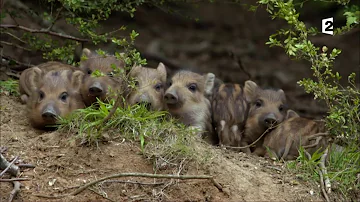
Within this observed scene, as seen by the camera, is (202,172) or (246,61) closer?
(202,172)

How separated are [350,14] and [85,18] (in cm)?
312

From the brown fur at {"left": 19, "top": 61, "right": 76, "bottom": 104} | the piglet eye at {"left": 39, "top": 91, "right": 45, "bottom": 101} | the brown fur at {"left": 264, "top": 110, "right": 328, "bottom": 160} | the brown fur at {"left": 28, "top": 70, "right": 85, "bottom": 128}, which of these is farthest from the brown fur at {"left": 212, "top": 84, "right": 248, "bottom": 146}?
the piglet eye at {"left": 39, "top": 91, "right": 45, "bottom": 101}

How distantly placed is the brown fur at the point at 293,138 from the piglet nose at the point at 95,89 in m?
1.87

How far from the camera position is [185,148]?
19.0ft

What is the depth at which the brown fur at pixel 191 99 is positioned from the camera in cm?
727

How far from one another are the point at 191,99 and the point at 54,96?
61.5 inches

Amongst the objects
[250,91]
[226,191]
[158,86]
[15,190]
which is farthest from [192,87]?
[15,190]

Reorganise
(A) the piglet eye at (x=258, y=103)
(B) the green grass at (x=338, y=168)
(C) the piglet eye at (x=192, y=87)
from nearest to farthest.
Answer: (B) the green grass at (x=338, y=168)
(C) the piglet eye at (x=192, y=87)
(A) the piglet eye at (x=258, y=103)

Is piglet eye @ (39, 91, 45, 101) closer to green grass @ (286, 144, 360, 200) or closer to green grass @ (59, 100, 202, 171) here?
green grass @ (59, 100, 202, 171)

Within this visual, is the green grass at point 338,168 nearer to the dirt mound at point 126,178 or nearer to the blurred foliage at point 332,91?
the blurred foliage at point 332,91

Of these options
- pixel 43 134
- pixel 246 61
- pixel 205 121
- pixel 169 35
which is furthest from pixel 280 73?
pixel 43 134

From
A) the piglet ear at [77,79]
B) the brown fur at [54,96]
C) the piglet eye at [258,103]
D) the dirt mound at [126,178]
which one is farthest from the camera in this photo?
the piglet eye at [258,103]

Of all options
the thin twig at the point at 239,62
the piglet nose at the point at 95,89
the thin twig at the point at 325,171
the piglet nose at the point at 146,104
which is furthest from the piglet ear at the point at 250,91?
the thin twig at the point at 239,62

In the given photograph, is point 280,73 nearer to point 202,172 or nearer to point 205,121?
point 205,121
